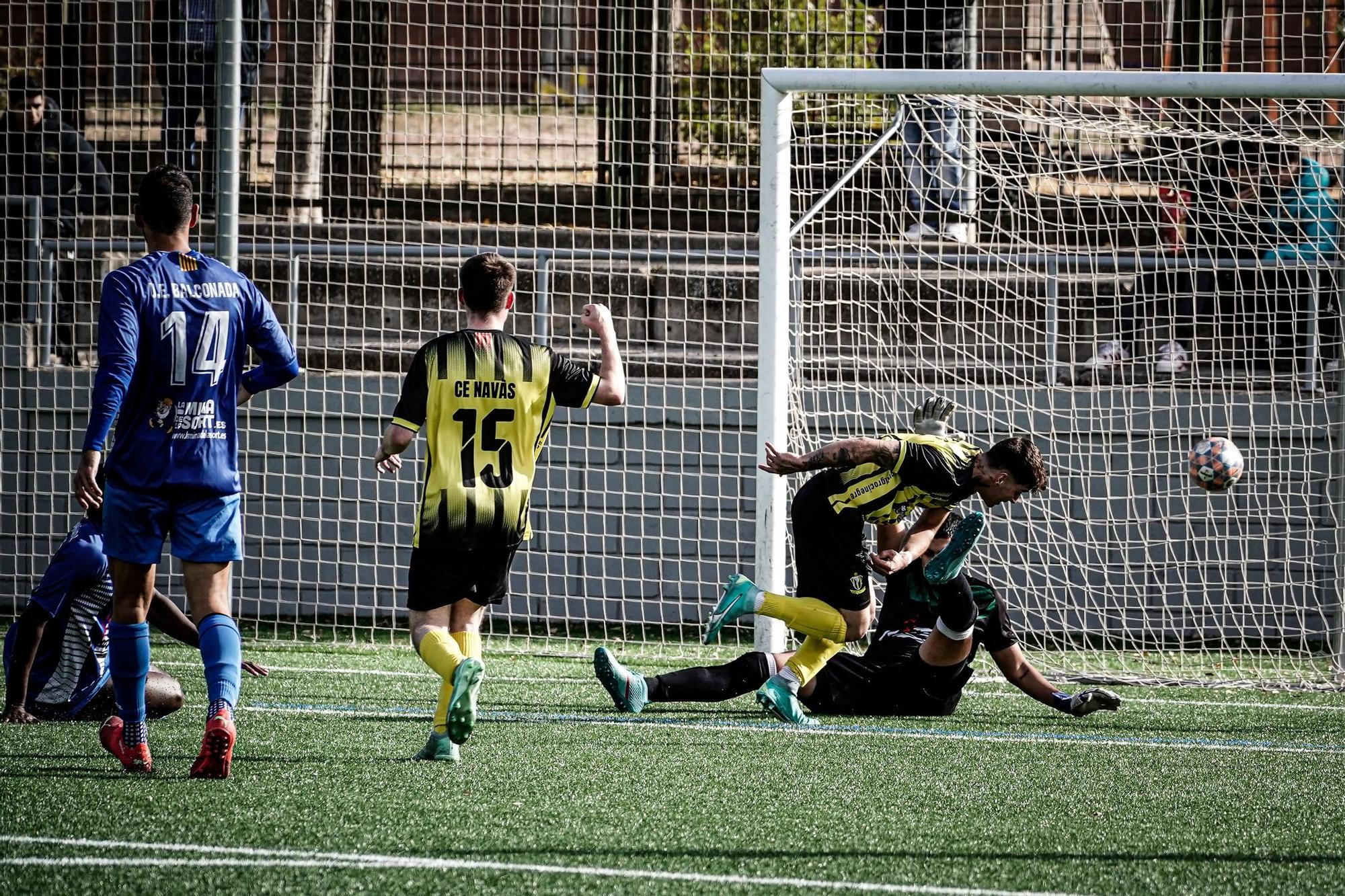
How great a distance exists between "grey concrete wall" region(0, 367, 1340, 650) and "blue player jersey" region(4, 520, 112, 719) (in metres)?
3.94

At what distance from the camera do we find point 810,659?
5.98 m

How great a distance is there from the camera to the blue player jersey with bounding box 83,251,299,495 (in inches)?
170

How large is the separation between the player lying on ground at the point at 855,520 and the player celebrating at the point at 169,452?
198 cm

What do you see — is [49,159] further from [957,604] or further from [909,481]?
[957,604]

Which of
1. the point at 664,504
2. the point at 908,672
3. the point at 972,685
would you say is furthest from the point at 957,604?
the point at 664,504

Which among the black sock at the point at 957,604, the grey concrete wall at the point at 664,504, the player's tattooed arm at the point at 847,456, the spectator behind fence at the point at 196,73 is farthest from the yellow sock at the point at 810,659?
the spectator behind fence at the point at 196,73

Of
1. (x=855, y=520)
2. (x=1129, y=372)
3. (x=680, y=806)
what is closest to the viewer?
(x=680, y=806)

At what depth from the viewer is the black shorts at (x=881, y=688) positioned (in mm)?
6254

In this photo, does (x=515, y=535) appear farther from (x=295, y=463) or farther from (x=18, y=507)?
(x=18, y=507)

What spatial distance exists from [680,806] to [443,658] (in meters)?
0.94

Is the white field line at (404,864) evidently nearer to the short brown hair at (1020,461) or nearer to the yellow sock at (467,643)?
the yellow sock at (467,643)

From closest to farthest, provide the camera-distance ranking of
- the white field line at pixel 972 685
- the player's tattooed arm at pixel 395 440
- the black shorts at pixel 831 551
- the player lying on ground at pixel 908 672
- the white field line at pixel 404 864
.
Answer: the white field line at pixel 404 864 → the player's tattooed arm at pixel 395 440 → the black shorts at pixel 831 551 → the player lying on ground at pixel 908 672 → the white field line at pixel 972 685

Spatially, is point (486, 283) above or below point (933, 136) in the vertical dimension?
below

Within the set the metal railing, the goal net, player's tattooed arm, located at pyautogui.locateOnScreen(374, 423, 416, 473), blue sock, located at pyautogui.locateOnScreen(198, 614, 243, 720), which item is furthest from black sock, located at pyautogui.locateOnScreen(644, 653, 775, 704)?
the metal railing
